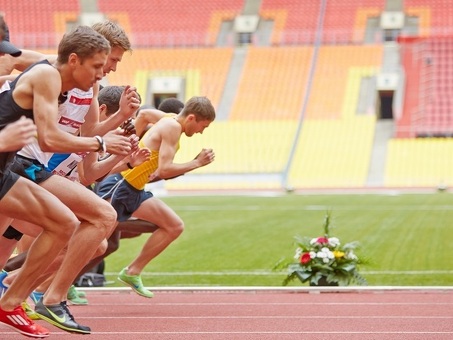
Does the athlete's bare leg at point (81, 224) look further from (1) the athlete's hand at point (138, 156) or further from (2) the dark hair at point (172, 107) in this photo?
(2) the dark hair at point (172, 107)

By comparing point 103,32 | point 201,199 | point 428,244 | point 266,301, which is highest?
point 103,32

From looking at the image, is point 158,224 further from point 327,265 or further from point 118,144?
point 118,144

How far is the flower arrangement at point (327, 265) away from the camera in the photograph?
1180 cm

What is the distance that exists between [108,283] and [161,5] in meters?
39.0

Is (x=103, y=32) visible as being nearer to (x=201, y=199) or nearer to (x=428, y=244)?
(x=428, y=244)

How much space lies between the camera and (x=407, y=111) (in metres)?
42.9

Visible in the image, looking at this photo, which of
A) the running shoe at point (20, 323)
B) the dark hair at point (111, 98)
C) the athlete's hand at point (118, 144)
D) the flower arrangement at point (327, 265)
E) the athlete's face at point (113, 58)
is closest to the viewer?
the running shoe at point (20, 323)

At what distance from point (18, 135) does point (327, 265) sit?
6.58 metres

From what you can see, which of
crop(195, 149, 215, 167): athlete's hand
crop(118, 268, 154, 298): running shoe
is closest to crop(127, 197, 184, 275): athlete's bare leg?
crop(118, 268, 154, 298): running shoe

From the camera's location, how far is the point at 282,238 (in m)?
18.8

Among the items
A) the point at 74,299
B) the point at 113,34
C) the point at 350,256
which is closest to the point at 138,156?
the point at 113,34

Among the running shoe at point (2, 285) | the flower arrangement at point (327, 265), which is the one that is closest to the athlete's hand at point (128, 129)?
the running shoe at point (2, 285)

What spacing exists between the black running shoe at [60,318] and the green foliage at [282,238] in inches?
213

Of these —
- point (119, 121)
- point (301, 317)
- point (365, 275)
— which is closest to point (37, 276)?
point (119, 121)
